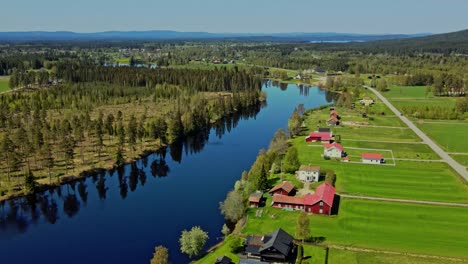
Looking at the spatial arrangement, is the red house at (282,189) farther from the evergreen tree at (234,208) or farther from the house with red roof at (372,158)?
the house with red roof at (372,158)

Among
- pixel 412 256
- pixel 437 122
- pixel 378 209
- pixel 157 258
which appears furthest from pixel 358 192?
pixel 437 122

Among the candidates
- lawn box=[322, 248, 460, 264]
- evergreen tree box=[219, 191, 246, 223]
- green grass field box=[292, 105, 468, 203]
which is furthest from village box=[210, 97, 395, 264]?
lawn box=[322, 248, 460, 264]

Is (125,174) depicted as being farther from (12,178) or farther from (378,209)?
(378,209)

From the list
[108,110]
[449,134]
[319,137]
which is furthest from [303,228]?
[108,110]

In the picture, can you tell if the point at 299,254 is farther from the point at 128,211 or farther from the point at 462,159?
the point at 462,159

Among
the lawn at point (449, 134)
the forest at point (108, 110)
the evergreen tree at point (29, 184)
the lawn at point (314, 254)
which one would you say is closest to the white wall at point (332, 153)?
the lawn at point (449, 134)
